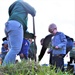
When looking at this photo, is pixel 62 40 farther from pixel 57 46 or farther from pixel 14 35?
pixel 14 35

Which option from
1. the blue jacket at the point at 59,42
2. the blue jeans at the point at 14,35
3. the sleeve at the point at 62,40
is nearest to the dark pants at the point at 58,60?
the blue jacket at the point at 59,42

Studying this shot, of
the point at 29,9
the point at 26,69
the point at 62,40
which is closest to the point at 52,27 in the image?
the point at 62,40

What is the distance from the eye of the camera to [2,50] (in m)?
10.6

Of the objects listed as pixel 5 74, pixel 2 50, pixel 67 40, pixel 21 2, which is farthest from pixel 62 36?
pixel 5 74

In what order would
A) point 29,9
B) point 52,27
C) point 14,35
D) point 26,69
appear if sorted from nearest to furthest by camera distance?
point 26,69
point 14,35
point 29,9
point 52,27

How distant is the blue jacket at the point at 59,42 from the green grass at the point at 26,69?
2.82 m

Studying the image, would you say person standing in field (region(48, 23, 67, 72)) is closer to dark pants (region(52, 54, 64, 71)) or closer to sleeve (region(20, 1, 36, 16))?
dark pants (region(52, 54, 64, 71))

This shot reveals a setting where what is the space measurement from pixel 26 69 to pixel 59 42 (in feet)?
11.0

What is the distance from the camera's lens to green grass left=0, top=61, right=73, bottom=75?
15.7ft

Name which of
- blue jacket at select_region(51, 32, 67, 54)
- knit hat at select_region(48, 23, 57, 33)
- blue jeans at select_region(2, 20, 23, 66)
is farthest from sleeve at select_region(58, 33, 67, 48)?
blue jeans at select_region(2, 20, 23, 66)

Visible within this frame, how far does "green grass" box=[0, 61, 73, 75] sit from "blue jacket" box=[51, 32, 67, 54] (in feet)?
9.26

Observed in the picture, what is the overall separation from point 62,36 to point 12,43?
1994 millimetres

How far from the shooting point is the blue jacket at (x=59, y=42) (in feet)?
26.5

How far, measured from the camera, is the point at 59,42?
8.22 metres
